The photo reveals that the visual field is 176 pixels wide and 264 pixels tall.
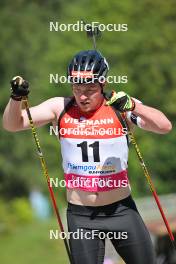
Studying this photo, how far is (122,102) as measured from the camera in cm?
569

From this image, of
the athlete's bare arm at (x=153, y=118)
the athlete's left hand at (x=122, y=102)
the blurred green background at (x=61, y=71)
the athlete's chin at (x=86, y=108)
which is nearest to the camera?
the athlete's left hand at (x=122, y=102)

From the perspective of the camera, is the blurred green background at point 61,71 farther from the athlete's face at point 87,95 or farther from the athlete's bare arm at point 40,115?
the athlete's face at point 87,95

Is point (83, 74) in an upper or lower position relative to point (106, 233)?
upper

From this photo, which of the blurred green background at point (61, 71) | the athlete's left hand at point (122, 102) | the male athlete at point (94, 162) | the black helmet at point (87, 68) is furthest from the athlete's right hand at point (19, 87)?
the blurred green background at point (61, 71)

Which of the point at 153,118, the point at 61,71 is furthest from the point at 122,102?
the point at 61,71

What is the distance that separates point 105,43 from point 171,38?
3636mm

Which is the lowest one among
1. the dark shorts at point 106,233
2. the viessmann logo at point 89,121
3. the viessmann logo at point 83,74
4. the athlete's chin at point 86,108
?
the dark shorts at point 106,233

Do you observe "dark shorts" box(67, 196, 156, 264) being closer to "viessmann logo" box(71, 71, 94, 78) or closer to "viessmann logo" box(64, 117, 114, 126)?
"viessmann logo" box(64, 117, 114, 126)

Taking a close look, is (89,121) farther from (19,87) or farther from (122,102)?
(19,87)

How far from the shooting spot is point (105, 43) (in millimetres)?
37000

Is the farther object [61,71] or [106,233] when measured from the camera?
[61,71]

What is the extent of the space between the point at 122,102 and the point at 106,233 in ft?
3.78

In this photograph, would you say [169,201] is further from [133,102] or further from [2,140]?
[2,140]

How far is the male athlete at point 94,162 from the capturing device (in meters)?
5.98
